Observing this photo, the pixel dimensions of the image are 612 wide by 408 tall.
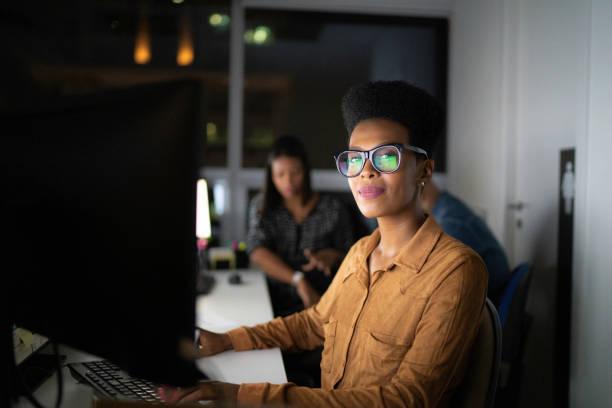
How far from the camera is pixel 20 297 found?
0.74 meters

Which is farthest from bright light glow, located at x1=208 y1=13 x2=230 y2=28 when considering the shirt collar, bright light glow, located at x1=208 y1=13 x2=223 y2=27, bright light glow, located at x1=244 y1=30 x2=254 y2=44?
the shirt collar

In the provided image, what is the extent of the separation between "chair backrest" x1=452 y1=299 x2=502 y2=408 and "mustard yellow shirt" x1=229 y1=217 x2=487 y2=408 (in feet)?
0.09

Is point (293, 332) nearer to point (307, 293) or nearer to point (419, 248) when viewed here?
point (419, 248)

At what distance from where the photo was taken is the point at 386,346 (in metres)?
1.09

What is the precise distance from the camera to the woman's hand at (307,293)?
7.61 feet

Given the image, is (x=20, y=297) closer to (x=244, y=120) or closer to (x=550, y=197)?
(x=550, y=197)

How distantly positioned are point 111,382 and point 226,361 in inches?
11.4

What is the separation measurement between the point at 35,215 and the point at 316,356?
128cm

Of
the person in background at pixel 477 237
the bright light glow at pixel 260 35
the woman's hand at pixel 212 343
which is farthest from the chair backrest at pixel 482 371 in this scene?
the bright light glow at pixel 260 35

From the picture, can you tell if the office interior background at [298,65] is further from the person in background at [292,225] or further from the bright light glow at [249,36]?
the person in background at [292,225]

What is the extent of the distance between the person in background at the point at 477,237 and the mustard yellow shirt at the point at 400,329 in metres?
0.90

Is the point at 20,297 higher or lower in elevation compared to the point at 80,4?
lower

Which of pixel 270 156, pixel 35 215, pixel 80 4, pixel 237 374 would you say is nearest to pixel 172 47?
pixel 80 4

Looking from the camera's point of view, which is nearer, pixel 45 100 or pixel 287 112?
pixel 45 100
